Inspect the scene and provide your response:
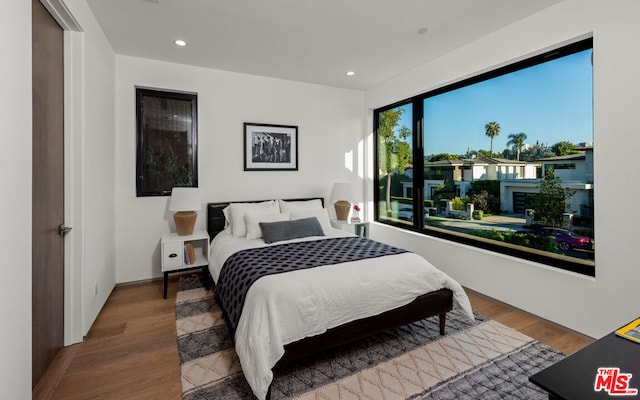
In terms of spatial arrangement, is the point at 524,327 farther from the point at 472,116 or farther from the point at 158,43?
the point at 158,43

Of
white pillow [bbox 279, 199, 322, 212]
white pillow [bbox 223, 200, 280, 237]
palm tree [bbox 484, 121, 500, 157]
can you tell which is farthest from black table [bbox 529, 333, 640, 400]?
white pillow [bbox 279, 199, 322, 212]

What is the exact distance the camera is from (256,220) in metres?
3.52

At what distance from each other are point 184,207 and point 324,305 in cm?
223

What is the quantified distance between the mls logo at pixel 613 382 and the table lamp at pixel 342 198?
375cm

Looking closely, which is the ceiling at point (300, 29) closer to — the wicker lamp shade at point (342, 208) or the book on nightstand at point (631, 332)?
the wicker lamp shade at point (342, 208)

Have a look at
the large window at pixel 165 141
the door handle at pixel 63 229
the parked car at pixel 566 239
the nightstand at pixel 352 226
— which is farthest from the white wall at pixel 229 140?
the parked car at pixel 566 239

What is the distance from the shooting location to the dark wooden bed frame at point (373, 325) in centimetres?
195

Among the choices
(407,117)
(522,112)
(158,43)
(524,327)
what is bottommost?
(524,327)

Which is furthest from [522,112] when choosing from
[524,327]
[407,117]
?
[524,327]

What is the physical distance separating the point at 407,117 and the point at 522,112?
1.66 metres

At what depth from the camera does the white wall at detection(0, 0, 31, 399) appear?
138 cm

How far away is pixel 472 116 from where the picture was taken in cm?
358

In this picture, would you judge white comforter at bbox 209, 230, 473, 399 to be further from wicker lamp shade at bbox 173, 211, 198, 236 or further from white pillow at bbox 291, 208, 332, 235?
wicker lamp shade at bbox 173, 211, 198, 236

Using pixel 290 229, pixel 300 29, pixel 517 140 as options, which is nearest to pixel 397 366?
pixel 290 229
